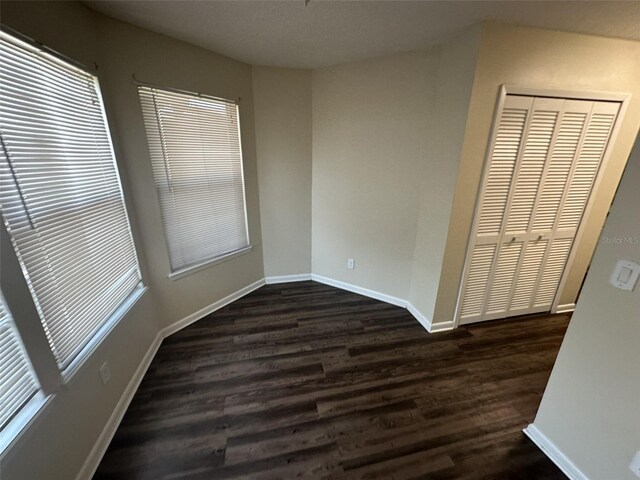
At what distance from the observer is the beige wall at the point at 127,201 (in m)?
1.15

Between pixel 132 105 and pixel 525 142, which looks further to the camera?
pixel 525 142

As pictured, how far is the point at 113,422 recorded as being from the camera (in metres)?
1.57

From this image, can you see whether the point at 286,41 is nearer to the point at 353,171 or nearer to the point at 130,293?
the point at 353,171

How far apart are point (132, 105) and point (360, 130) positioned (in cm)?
188

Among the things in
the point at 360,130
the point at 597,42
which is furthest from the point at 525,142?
the point at 360,130

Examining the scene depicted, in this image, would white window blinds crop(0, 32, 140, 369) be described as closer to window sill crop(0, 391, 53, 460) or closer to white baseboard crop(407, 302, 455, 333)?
window sill crop(0, 391, 53, 460)

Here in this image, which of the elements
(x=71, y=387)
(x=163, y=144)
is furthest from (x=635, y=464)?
(x=163, y=144)

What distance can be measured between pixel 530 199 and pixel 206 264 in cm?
294

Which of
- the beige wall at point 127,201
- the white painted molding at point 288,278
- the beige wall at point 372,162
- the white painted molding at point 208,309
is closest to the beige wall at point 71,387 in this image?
the beige wall at point 127,201

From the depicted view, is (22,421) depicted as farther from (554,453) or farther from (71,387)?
(554,453)

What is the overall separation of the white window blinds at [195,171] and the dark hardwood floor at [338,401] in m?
0.79

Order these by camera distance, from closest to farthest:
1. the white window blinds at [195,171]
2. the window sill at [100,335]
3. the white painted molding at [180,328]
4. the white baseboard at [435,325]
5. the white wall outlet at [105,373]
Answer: the window sill at [100,335] → the white painted molding at [180,328] → the white wall outlet at [105,373] → the white window blinds at [195,171] → the white baseboard at [435,325]

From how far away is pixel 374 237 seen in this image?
286 cm

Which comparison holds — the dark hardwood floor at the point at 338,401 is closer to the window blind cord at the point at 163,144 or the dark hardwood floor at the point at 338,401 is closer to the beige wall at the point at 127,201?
the beige wall at the point at 127,201
